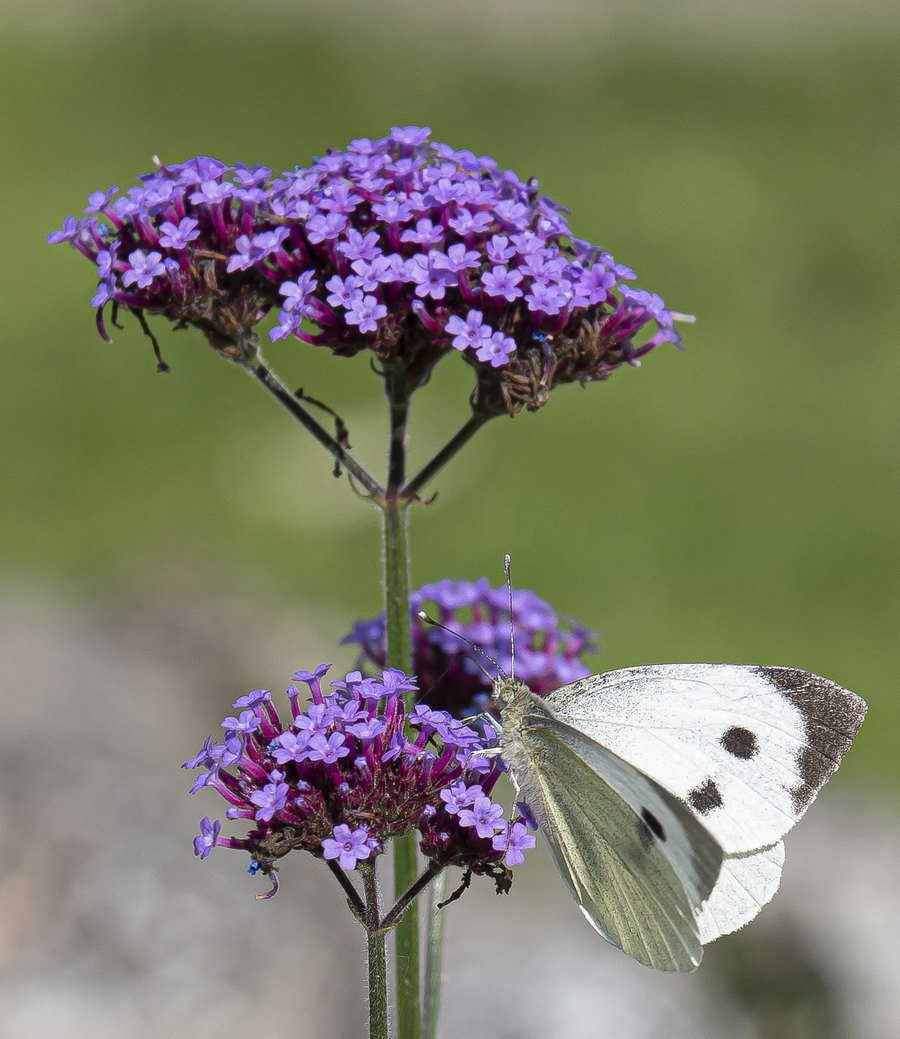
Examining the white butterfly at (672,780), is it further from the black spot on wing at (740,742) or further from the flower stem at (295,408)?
the flower stem at (295,408)

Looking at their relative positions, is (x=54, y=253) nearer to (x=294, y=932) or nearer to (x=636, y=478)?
(x=636, y=478)

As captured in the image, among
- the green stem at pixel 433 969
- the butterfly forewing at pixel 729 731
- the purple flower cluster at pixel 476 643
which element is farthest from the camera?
the purple flower cluster at pixel 476 643

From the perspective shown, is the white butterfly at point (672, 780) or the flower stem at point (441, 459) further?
the flower stem at point (441, 459)

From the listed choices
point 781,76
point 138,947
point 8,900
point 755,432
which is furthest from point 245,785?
A: point 781,76

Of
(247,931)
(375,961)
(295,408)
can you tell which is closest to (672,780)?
(375,961)

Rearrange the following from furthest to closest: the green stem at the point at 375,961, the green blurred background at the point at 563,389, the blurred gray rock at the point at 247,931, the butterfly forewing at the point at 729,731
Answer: the green blurred background at the point at 563,389, the blurred gray rock at the point at 247,931, the butterfly forewing at the point at 729,731, the green stem at the point at 375,961

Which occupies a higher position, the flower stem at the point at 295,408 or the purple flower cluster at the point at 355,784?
the flower stem at the point at 295,408

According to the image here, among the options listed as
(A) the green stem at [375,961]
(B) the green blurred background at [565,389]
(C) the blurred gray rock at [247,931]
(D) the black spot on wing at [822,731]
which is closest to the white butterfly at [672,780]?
(D) the black spot on wing at [822,731]
